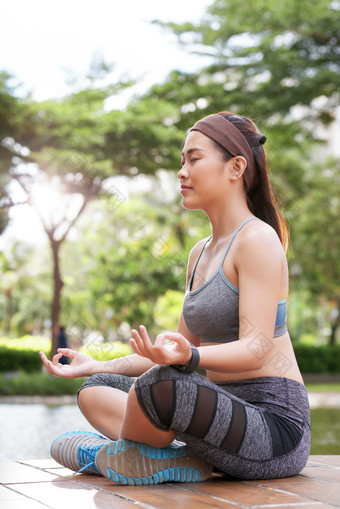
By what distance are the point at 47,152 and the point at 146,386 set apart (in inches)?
488

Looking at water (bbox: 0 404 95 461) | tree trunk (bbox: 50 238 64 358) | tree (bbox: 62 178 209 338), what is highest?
water (bbox: 0 404 95 461)

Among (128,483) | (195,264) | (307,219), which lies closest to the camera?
(128,483)

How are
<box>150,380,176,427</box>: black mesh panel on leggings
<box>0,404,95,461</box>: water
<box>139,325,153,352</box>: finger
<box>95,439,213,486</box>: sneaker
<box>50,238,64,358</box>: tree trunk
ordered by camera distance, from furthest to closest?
<box>50,238,64,358</box>: tree trunk, <box>0,404,95,461</box>: water, <box>95,439,213,486</box>: sneaker, <box>150,380,176,427</box>: black mesh panel on leggings, <box>139,325,153,352</box>: finger

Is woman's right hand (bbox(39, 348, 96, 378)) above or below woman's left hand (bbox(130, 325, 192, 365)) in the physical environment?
below

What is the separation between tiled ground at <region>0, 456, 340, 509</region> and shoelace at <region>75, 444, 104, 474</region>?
1.7 inches

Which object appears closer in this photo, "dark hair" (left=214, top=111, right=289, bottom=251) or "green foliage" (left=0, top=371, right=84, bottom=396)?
"dark hair" (left=214, top=111, right=289, bottom=251)

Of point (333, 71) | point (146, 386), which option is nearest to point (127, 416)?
point (146, 386)

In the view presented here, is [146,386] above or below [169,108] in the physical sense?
above

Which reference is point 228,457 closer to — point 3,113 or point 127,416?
point 127,416

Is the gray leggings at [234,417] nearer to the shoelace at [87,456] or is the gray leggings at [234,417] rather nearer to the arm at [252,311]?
the arm at [252,311]

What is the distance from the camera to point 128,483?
2352mm

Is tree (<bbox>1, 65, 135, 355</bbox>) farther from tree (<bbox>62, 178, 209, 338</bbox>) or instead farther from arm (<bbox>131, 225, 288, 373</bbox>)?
arm (<bbox>131, 225, 288, 373</bbox>)

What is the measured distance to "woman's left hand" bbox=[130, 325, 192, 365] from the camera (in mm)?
2025

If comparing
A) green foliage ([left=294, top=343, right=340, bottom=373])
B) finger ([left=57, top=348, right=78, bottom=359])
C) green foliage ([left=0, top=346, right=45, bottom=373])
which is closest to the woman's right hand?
finger ([left=57, top=348, right=78, bottom=359])
